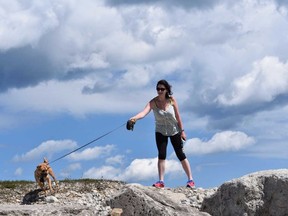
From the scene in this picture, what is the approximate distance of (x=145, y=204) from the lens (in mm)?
11562

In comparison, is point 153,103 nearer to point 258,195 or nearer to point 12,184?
point 258,195

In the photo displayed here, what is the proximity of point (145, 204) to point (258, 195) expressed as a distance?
8.38ft

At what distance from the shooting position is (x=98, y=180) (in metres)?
25.2

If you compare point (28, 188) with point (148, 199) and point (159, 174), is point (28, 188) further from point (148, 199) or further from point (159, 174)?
point (148, 199)

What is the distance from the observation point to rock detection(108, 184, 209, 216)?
11.4 m

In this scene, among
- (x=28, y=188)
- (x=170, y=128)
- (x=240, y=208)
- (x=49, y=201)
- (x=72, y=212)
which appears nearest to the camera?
(x=72, y=212)

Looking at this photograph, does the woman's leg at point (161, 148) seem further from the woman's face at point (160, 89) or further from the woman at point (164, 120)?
the woman's face at point (160, 89)

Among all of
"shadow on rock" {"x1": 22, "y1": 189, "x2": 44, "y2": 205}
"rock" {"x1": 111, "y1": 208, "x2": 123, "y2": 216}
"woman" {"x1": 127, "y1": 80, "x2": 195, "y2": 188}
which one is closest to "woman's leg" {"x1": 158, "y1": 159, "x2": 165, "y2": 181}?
"woman" {"x1": 127, "y1": 80, "x2": 195, "y2": 188}

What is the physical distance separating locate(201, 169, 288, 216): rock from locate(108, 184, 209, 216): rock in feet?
4.64

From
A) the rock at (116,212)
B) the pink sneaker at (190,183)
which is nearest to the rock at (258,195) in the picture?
the rock at (116,212)

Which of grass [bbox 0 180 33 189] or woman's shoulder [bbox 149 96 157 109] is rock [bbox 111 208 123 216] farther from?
grass [bbox 0 180 33 189]

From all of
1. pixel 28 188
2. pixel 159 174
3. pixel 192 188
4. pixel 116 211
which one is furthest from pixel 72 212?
pixel 28 188

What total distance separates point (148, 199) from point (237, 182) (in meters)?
2.19

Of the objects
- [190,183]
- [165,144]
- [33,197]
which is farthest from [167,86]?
[33,197]
